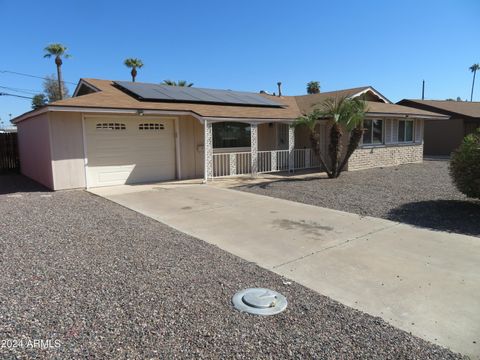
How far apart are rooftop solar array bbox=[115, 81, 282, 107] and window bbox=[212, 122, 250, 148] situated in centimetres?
114

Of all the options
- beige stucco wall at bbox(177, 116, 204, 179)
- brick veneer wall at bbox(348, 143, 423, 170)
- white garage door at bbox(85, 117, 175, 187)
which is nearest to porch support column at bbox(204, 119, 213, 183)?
beige stucco wall at bbox(177, 116, 204, 179)

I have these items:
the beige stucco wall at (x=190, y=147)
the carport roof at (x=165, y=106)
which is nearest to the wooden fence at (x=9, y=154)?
the carport roof at (x=165, y=106)

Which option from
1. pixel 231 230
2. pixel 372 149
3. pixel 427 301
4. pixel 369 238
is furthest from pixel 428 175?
pixel 427 301

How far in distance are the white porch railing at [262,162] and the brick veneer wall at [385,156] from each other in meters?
2.17

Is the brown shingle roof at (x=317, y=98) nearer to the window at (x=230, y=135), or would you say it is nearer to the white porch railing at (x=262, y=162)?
the white porch railing at (x=262, y=162)

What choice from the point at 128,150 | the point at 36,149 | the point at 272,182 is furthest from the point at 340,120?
the point at 36,149

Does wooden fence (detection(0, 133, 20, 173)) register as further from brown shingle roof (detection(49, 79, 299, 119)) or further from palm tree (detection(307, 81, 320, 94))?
palm tree (detection(307, 81, 320, 94))

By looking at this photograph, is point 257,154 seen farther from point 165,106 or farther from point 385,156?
point 385,156

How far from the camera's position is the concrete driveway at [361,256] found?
3.46m

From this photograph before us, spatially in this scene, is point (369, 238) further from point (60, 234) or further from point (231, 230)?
point (60, 234)

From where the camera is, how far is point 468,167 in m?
7.63

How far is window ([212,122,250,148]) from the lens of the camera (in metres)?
14.4

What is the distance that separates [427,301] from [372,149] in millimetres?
13663

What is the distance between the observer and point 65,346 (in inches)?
110
